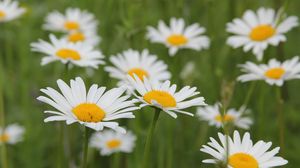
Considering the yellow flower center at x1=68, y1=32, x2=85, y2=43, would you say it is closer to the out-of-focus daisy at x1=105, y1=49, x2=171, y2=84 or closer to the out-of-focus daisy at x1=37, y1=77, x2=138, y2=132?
the out-of-focus daisy at x1=105, y1=49, x2=171, y2=84

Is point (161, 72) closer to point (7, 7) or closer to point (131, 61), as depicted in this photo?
point (131, 61)

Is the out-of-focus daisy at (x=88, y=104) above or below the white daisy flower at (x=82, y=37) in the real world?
below

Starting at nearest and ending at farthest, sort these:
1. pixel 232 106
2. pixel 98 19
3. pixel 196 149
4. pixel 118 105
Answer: pixel 118 105, pixel 196 149, pixel 232 106, pixel 98 19

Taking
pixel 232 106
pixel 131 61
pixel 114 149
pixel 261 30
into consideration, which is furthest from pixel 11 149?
pixel 261 30

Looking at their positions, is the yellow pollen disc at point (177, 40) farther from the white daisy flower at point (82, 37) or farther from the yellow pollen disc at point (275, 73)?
the yellow pollen disc at point (275, 73)

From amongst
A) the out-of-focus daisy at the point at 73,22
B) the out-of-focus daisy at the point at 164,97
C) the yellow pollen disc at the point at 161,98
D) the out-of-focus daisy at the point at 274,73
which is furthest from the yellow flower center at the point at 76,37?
the yellow pollen disc at the point at 161,98

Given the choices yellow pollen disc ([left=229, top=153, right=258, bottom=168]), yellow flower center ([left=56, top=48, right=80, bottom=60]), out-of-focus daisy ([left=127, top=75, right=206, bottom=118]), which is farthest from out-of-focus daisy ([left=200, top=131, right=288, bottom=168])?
yellow flower center ([left=56, top=48, right=80, bottom=60])
